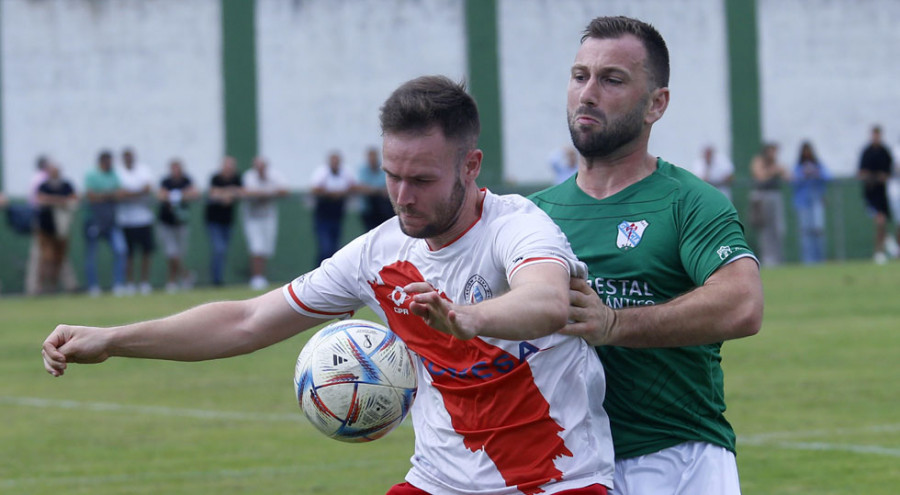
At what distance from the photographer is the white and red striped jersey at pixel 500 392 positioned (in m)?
4.22

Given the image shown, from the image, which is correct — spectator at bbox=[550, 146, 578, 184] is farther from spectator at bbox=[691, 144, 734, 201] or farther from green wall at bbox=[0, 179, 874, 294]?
spectator at bbox=[691, 144, 734, 201]

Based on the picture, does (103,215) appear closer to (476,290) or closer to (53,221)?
(53,221)

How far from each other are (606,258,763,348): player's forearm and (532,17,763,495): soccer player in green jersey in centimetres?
12

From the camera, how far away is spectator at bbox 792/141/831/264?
2581 centimetres

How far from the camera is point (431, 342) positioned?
440 centimetres

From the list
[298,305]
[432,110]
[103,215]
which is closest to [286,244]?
[103,215]

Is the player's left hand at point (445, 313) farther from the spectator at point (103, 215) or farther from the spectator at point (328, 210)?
the spectator at point (103, 215)

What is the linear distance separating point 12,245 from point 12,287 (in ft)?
2.54

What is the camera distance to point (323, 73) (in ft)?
103

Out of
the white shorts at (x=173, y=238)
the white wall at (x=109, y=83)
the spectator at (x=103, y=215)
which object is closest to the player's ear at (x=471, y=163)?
the spectator at (x=103, y=215)

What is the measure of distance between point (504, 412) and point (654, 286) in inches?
28.4

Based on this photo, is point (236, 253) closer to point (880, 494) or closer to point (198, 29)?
point (198, 29)

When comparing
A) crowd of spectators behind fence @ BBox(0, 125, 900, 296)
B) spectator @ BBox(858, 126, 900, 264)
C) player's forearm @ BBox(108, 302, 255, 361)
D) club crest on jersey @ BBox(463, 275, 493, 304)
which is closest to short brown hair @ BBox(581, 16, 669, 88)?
club crest on jersey @ BBox(463, 275, 493, 304)

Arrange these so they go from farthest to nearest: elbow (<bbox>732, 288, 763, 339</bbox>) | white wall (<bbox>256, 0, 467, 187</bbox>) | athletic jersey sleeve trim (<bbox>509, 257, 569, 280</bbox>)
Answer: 1. white wall (<bbox>256, 0, 467, 187</bbox>)
2. elbow (<bbox>732, 288, 763, 339</bbox>)
3. athletic jersey sleeve trim (<bbox>509, 257, 569, 280</bbox>)
